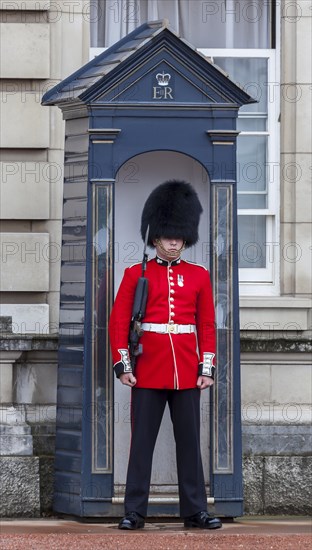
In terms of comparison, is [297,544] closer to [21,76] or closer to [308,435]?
[308,435]

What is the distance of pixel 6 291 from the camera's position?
920 centimetres

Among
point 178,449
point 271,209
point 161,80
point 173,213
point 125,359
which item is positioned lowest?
point 178,449

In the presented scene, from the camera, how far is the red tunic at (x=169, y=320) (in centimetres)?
813

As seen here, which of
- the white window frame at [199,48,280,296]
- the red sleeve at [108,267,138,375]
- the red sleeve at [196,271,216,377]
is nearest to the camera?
the red sleeve at [108,267,138,375]

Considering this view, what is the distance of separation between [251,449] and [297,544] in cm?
150

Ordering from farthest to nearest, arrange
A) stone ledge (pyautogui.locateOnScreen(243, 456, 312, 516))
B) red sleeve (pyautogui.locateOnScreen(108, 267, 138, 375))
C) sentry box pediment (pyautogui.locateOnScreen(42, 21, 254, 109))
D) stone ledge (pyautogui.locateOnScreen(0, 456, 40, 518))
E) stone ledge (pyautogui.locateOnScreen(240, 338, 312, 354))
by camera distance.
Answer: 1. stone ledge (pyautogui.locateOnScreen(240, 338, 312, 354))
2. stone ledge (pyautogui.locateOnScreen(243, 456, 312, 516))
3. stone ledge (pyautogui.locateOnScreen(0, 456, 40, 518))
4. sentry box pediment (pyautogui.locateOnScreen(42, 21, 254, 109))
5. red sleeve (pyautogui.locateOnScreen(108, 267, 138, 375))

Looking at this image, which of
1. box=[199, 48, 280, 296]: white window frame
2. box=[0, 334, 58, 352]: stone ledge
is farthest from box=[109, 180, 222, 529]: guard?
box=[199, 48, 280, 296]: white window frame

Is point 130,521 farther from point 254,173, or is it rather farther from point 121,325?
point 254,173

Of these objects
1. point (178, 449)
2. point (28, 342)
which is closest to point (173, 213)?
point (178, 449)

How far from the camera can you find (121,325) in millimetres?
8086

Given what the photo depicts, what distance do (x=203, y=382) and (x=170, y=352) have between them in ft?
0.76

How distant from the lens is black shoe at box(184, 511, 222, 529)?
26.6 feet

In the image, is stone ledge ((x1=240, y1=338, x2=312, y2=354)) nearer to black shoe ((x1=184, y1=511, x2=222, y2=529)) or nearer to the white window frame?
the white window frame

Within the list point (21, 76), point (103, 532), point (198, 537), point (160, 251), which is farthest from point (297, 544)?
point (21, 76)
